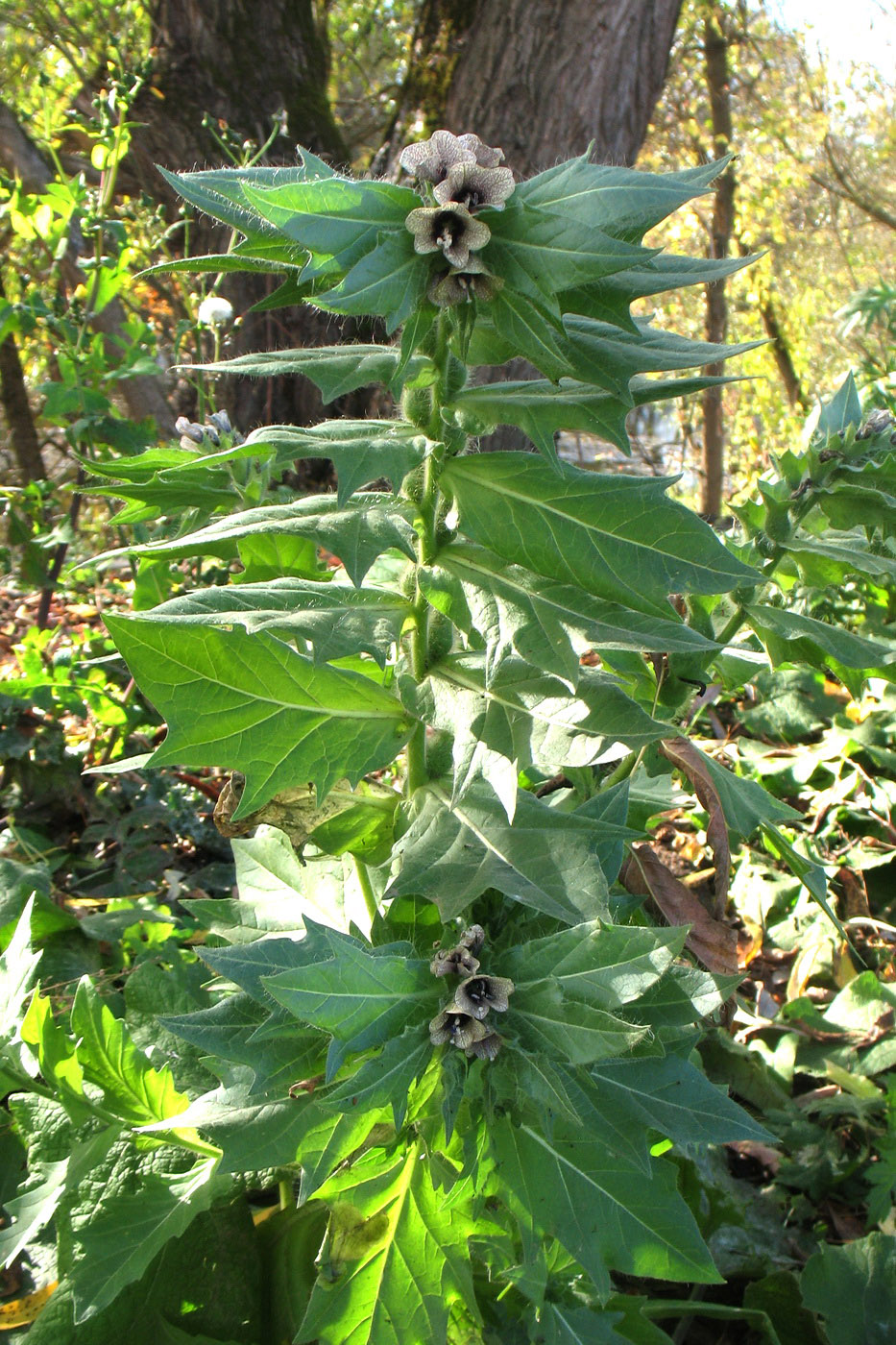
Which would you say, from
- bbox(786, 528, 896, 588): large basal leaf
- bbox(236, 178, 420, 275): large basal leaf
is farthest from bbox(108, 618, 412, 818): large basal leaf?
bbox(786, 528, 896, 588): large basal leaf

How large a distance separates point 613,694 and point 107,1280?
1048 millimetres

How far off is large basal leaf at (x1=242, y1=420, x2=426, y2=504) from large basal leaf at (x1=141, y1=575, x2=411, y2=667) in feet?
0.48

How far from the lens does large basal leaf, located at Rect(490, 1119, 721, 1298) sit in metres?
1.22

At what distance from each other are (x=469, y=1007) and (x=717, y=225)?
8.99 meters

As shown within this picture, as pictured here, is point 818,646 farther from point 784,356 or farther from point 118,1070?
point 784,356

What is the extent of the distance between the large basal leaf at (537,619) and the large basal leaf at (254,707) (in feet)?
0.58

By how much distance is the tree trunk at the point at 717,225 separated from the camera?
8.00m

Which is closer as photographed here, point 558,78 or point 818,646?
point 818,646

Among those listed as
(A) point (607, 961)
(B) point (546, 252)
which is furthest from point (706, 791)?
(B) point (546, 252)

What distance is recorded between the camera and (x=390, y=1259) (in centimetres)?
134

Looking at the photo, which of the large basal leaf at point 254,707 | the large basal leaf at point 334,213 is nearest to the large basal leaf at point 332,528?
the large basal leaf at point 254,707

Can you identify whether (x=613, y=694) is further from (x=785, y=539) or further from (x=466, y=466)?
(x=785, y=539)

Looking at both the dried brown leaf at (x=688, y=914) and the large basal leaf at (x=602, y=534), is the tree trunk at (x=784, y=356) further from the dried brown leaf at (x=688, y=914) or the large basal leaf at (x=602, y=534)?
the large basal leaf at (x=602, y=534)

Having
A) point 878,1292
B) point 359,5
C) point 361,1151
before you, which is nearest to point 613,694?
point 361,1151
